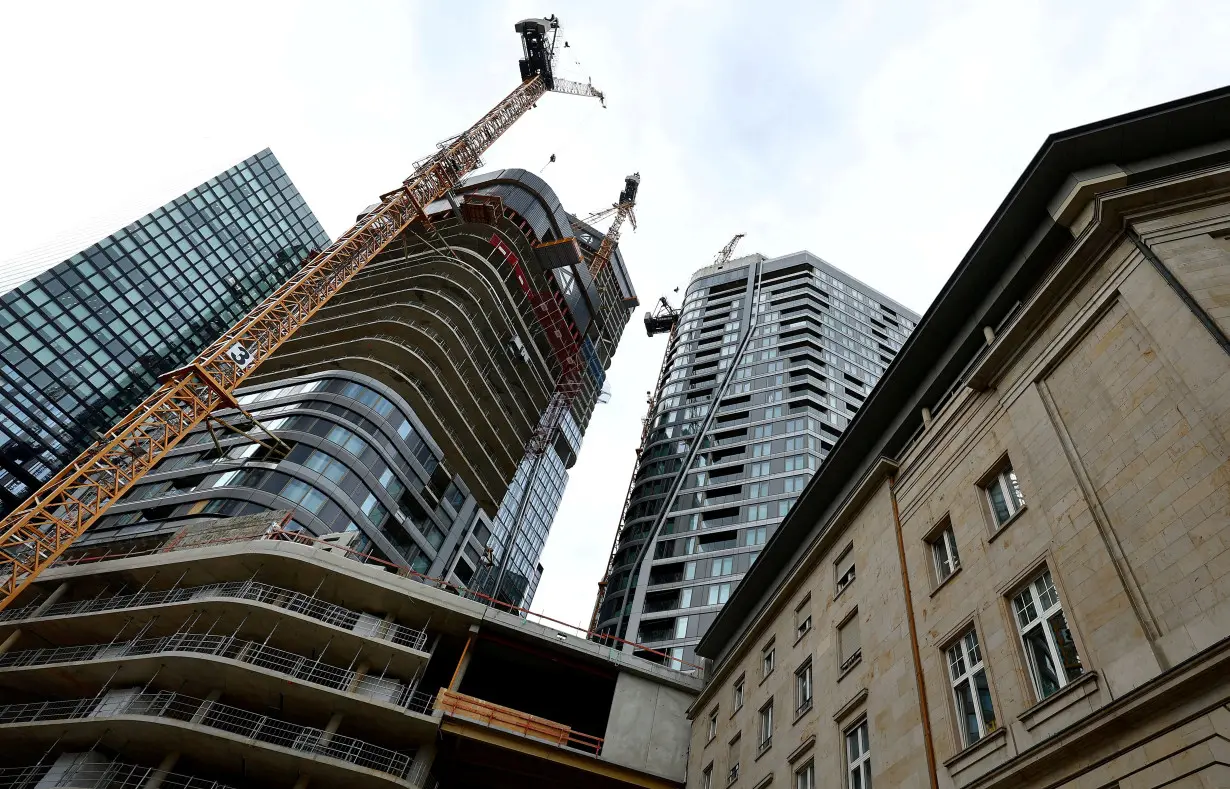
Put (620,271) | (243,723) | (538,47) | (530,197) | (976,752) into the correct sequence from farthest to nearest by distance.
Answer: (620,271)
(538,47)
(530,197)
(243,723)
(976,752)

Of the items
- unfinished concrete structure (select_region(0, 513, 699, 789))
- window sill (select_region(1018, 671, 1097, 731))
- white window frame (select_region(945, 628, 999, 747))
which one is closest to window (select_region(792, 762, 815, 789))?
white window frame (select_region(945, 628, 999, 747))

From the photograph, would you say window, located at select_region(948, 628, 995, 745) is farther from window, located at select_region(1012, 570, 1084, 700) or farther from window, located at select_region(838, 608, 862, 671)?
window, located at select_region(838, 608, 862, 671)

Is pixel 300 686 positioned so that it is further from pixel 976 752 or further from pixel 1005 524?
pixel 1005 524

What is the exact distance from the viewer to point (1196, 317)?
43.7ft

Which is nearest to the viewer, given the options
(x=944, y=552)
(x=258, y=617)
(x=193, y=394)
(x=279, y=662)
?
(x=944, y=552)

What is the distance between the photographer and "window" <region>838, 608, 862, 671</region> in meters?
20.4

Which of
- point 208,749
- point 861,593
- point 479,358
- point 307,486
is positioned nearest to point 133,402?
point 479,358

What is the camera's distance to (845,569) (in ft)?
76.4

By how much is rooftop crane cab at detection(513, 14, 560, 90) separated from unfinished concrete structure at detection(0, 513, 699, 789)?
8449 centimetres

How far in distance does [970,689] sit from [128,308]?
114m

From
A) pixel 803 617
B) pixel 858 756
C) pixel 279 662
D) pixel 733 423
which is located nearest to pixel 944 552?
pixel 858 756

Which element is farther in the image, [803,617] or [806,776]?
[803,617]

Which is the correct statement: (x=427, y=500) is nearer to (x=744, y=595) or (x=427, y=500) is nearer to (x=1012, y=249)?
(x=744, y=595)

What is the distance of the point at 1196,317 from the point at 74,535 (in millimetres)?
44553
